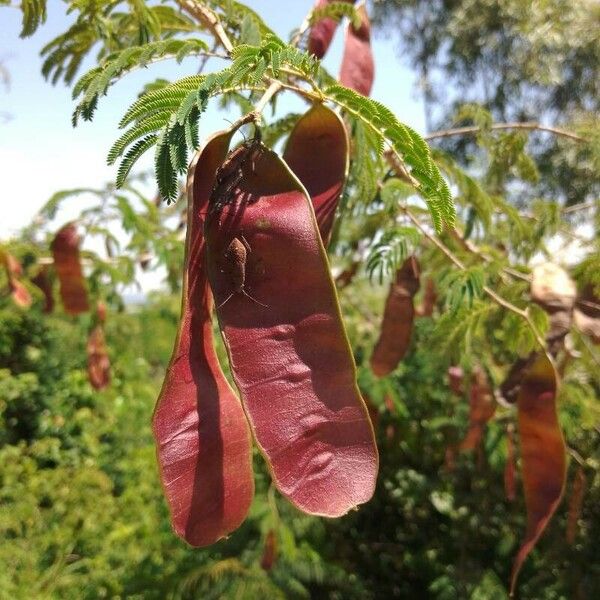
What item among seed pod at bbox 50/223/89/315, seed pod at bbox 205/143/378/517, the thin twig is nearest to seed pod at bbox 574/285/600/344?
the thin twig

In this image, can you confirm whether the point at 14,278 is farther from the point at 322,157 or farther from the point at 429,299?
the point at 322,157

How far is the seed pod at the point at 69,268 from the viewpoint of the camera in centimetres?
213

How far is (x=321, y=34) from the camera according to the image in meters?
1.26

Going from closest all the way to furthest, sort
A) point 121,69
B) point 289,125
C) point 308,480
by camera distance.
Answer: point 308,480
point 121,69
point 289,125

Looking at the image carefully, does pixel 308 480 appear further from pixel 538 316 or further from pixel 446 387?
pixel 446 387

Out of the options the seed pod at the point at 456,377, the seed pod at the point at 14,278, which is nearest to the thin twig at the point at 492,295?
the seed pod at the point at 456,377

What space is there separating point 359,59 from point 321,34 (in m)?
0.09

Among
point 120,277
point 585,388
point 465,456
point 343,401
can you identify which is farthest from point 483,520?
point 343,401

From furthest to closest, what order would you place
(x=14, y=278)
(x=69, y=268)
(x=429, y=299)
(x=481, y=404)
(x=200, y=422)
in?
(x=14, y=278)
(x=429, y=299)
(x=69, y=268)
(x=481, y=404)
(x=200, y=422)

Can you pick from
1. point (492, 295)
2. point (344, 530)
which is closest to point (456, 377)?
point (492, 295)

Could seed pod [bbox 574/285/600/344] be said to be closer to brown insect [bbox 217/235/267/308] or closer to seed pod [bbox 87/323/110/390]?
brown insect [bbox 217/235/267/308]

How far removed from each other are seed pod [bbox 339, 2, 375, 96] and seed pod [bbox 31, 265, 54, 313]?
2411 mm

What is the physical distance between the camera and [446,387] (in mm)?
3381

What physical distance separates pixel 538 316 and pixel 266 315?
3.02ft
